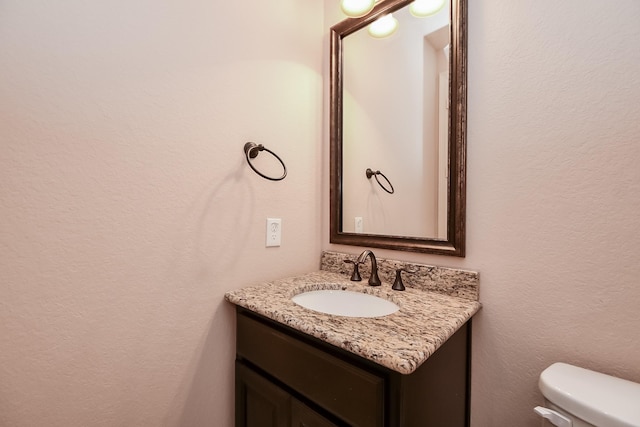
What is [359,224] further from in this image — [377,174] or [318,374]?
[318,374]

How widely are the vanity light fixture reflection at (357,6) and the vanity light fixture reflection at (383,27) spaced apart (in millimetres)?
114

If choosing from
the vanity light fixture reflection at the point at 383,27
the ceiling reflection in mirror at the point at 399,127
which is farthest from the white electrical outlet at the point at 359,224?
the vanity light fixture reflection at the point at 383,27

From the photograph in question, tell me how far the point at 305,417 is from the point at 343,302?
415mm

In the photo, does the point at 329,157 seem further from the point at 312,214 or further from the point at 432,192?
the point at 432,192

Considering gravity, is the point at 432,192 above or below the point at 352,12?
below

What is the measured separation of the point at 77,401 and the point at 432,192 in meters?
1.28

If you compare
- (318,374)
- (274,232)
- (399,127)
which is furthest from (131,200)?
(399,127)

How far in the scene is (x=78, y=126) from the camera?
750 millimetres

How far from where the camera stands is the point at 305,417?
2.53 ft

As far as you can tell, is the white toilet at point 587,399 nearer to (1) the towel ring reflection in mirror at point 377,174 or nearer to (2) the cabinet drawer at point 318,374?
(2) the cabinet drawer at point 318,374

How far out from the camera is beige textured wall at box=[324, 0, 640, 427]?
72cm

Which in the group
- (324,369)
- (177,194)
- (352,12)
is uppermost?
(352,12)

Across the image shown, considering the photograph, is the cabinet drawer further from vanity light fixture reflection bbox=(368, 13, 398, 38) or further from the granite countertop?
vanity light fixture reflection bbox=(368, 13, 398, 38)

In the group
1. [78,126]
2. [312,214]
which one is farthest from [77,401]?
[312,214]
